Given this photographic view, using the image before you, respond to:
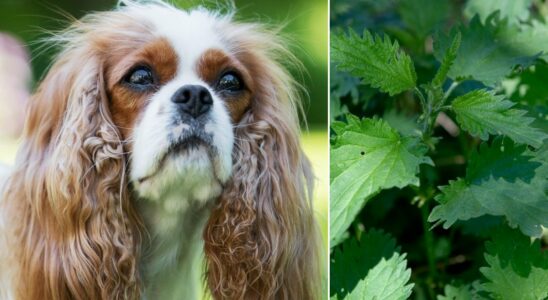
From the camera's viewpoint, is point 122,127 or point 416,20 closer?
point 122,127

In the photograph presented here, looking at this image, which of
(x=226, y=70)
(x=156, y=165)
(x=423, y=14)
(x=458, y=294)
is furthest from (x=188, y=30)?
(x=423, y=14)

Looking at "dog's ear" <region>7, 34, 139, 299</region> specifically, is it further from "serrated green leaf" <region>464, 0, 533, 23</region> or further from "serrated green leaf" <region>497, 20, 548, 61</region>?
"serrated green leaf" <region>464, 0, 533, 23</region>

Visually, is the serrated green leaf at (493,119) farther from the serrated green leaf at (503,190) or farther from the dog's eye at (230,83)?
the dog's eye at (230,83)

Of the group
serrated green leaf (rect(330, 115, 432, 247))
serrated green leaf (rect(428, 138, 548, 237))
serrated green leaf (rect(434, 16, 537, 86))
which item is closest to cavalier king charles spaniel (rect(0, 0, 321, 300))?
serrated green leaf (rect(330, 115, 432, 247))

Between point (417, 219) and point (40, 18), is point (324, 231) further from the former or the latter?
point (417, 219)

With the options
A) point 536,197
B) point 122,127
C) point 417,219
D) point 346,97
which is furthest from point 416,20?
point 122,127

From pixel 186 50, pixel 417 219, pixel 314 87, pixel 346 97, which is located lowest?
pixel 417 219
